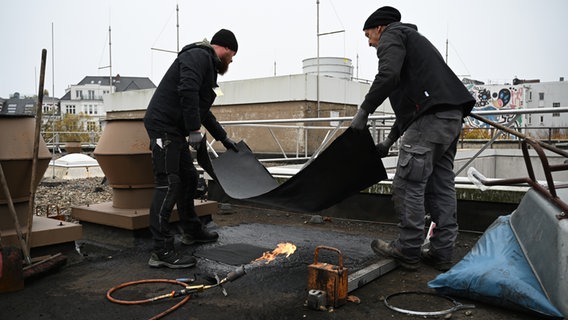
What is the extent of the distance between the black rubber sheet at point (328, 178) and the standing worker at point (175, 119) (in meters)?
0.36

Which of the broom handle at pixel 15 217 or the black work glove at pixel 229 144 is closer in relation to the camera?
the broom handle at pixel 15 217

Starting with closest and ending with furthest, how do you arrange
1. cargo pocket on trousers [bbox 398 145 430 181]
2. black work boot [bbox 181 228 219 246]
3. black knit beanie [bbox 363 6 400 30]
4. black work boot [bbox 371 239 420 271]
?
1. cargo pocket on trousers [bbox 398 145 430 181]
2. black work boot [bbox 371 239 420 271]
3. black knit beanie [bbox 363 6 400 30]
4. black work boot [bbox 181 228 219 246]

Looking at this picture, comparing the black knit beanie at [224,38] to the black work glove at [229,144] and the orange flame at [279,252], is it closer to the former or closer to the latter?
the black work glove at [229,144]

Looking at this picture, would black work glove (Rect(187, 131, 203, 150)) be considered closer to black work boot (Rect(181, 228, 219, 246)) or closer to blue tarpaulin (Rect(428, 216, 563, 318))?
black work boot (Rect(181, 228, 219, 246))

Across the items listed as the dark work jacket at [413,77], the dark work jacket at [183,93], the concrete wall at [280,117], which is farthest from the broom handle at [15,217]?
the concrete wall at [280,117]

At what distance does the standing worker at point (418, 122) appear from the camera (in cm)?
339

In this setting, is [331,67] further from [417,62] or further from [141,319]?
[141,319]

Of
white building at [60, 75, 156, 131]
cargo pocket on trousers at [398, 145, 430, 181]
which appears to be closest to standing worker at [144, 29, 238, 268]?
cargo pocket on trousers at [398, 145, 430, 181]

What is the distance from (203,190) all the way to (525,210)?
9.86 feet

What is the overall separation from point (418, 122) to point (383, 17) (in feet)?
3.02

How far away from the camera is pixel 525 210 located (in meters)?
3.06

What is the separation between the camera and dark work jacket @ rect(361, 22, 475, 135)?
337 centimetres

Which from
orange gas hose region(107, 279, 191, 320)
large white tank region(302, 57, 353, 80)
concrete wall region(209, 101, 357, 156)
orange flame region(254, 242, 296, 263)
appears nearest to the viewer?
orange gas hose region(107, 279, 191, 320)

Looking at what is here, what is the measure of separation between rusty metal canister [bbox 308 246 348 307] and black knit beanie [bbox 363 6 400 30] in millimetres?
1927
